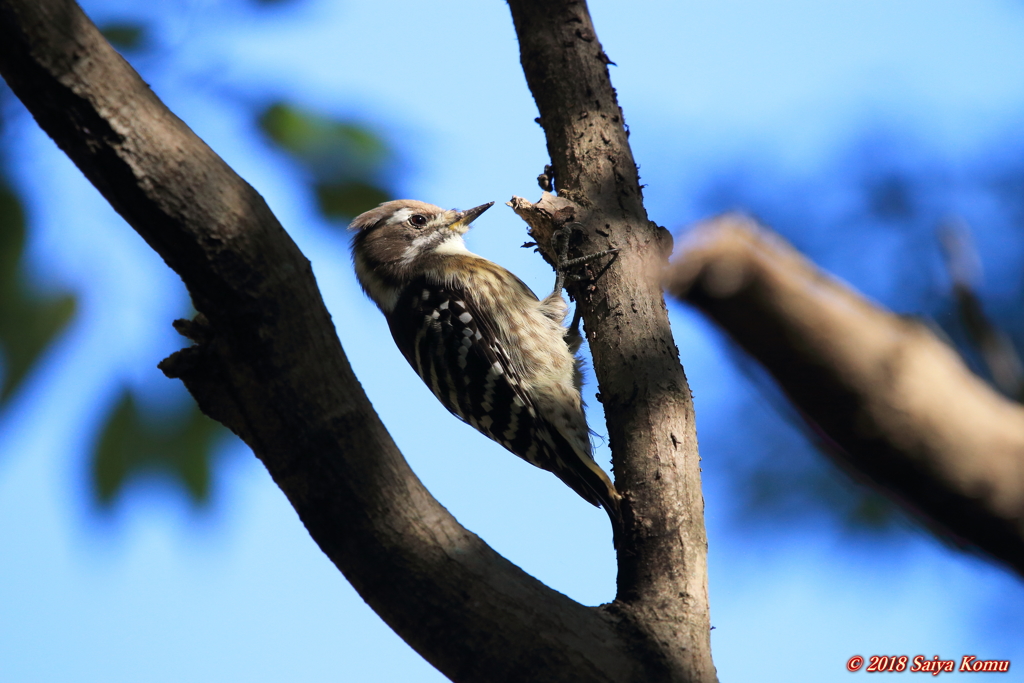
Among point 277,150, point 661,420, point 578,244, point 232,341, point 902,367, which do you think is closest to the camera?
point 902,367

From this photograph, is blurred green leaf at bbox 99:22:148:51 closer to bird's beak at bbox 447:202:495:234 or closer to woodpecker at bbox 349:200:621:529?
woodpecker at bbox 349:200:621:529

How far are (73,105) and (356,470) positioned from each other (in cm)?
121

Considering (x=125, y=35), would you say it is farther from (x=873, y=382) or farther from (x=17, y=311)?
(x=873, y=382)

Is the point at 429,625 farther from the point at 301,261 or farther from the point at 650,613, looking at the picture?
the point at 301,261

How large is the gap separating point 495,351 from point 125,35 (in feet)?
8.30

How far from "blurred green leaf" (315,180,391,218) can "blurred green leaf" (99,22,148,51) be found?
0.96m

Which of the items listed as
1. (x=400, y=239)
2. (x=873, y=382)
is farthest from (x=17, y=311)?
(x=400, y=239)

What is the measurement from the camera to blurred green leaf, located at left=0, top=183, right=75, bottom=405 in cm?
253

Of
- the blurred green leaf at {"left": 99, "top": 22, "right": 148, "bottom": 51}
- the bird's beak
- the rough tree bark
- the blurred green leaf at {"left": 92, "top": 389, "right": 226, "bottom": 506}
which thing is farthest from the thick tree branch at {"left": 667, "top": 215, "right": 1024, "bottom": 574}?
the bird's beak

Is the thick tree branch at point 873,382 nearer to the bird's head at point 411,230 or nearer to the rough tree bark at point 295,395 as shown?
Result: the rough tree bark at point 295,395

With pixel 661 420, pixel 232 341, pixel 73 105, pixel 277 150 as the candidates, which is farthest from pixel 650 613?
pixel 73 105

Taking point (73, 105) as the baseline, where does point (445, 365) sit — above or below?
above

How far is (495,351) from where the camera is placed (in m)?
4.57

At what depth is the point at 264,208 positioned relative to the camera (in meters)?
2.11
